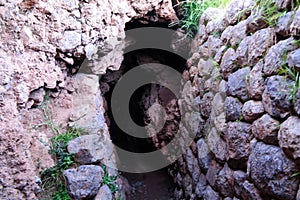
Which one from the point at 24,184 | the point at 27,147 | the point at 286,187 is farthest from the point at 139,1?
the point at 286,187

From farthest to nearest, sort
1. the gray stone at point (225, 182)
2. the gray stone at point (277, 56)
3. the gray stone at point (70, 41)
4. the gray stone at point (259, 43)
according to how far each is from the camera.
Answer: the gray stone at point (70, 41), the gray stone at point (225, 182), the gray stone at point (259, 43), the gray stone at point (277, 56)

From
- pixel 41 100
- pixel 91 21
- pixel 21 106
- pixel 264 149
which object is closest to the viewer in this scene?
pixel 264 149

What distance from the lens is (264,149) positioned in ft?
4.95

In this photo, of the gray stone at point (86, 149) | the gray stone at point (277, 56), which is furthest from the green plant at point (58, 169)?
the gray stone at point (277, 56)

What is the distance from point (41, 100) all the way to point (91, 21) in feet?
2.76

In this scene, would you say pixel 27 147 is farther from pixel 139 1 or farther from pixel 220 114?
pixel 139 1

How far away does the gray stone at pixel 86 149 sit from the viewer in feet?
6.74

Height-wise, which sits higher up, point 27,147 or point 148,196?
point 27,147

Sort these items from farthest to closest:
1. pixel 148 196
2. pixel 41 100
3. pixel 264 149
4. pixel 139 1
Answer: pixel 148 196, pixel 139 1, pixel 41 100, pixel 264 149

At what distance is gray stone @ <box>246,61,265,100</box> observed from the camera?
62.2 inches

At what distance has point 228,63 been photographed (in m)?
2.04

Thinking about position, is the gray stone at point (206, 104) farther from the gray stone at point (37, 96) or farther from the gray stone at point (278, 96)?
the gray stone at point (37, 96)

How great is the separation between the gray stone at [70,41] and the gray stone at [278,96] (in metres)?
1.53

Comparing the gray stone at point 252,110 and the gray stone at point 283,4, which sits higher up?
the gray stone at point 283,4
